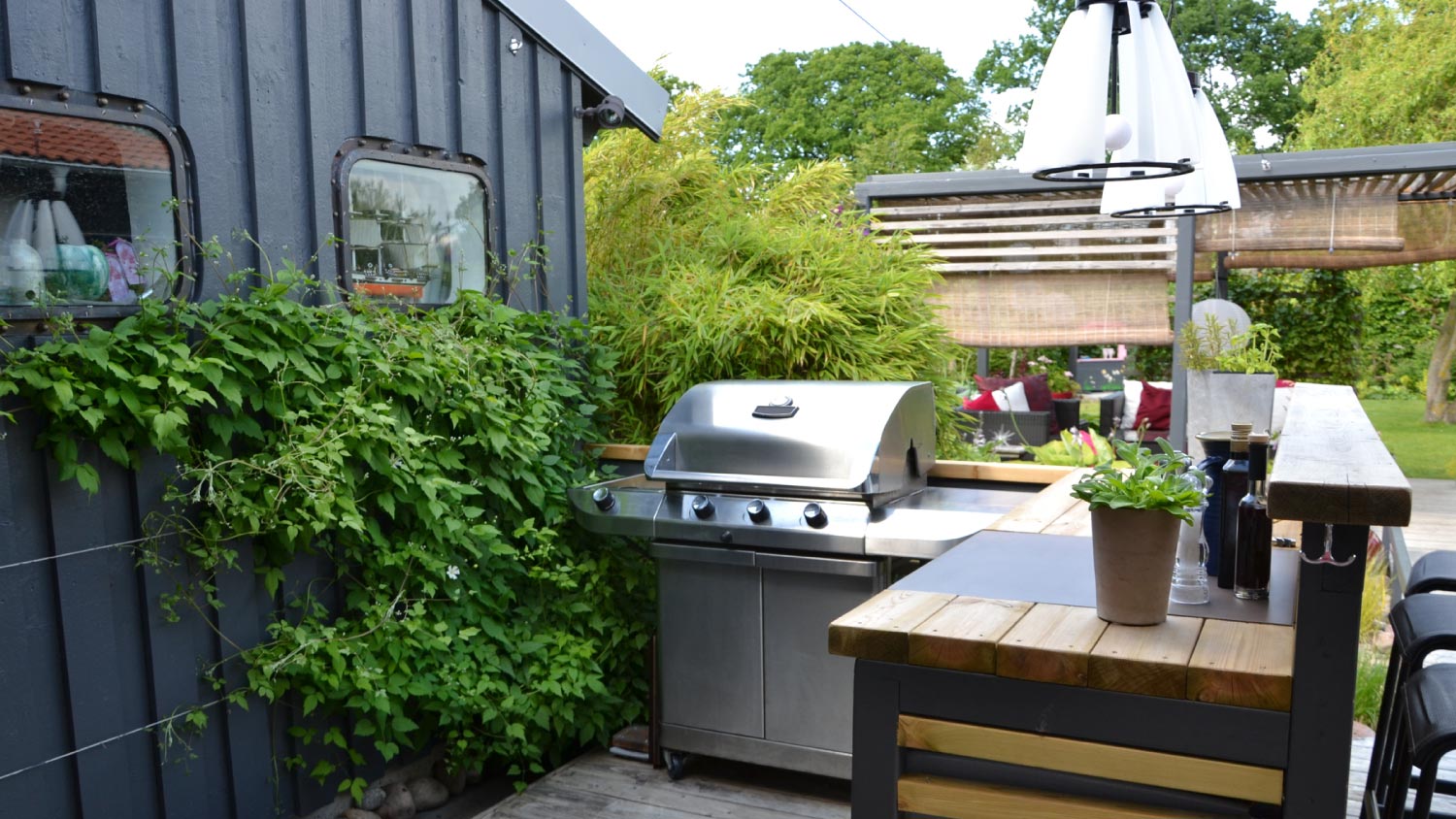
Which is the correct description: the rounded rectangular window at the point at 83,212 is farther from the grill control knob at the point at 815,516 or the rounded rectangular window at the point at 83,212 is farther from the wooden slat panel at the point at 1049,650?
the wooden slat panel at the point at 1049,650

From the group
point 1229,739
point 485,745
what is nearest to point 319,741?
point 485,745

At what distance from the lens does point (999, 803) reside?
1.79m

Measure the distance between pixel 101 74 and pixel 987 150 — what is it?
1856 centimetres

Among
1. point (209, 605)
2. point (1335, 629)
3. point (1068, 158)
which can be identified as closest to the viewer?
point (1335, 629)

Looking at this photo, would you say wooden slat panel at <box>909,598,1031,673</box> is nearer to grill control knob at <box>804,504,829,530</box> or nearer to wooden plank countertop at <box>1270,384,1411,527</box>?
wooden plank countertop at <box>1270,384,1411,527</box>

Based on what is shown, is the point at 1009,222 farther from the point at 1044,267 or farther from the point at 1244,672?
the point at 1244,672

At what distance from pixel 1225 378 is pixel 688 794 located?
244 centimetres

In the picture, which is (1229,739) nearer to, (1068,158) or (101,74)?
(1068,158)

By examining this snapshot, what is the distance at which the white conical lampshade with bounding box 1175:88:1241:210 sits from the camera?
8.64 ft

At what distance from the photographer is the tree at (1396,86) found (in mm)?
11906

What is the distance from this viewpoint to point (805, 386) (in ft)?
11.6

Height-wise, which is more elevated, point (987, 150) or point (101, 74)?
point (987, 150)

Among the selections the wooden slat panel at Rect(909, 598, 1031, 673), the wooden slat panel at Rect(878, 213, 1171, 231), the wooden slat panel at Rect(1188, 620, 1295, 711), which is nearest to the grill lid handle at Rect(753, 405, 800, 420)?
the wooden slat panel at Rect(909, 598, 1031, 673)

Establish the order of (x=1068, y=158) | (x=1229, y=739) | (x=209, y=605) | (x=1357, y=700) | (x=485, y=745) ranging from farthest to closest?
1. (x=1357, y=700)
2. (x=485, y=745)
3. (x=209, y=605)
4. (x=1068, y=158)
5. (x=1229, y=739)
